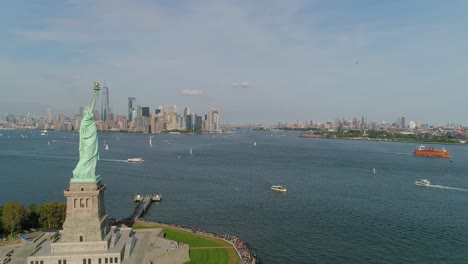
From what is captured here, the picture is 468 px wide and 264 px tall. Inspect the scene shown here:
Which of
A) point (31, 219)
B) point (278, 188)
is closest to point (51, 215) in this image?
point (31, 219)

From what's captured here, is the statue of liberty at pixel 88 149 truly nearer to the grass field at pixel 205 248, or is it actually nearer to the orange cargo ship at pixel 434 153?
the grass field at pixel 205 248

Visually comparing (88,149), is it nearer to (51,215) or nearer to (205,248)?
(205,248)

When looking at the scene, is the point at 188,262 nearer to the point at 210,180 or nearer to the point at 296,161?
the point at 210,180

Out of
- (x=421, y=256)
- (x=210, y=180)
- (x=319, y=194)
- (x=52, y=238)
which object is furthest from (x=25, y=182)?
(x=421, y=256)

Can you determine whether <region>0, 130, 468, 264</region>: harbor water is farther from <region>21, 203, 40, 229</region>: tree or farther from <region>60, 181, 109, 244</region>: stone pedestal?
<region>60, 181, 109, 244</region>: stone pedestal

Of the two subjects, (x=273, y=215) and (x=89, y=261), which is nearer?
(x=89, y=261)
